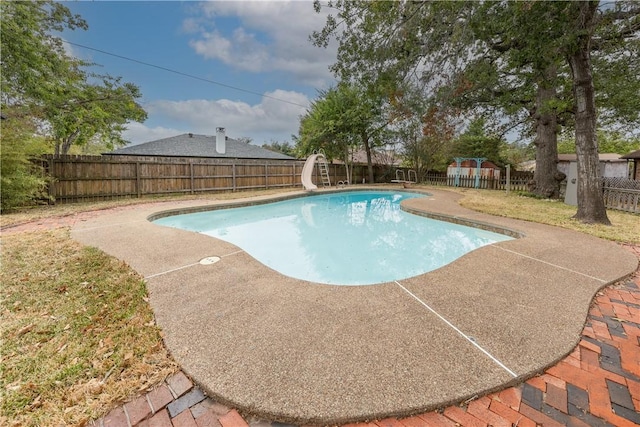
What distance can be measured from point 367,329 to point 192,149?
1657 centimetres

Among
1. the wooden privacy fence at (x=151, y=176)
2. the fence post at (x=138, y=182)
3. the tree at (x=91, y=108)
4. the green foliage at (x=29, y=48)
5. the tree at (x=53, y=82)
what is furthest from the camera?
the fence post at (x=138, y=182)

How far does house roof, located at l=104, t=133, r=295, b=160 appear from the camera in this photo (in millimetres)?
14531

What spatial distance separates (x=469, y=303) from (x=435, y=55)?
4.77 meters

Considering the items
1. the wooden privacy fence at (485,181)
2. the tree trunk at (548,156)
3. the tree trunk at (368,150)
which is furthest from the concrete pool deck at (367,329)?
the tree trunk at (368,150)

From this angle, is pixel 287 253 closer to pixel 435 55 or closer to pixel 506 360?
pixel 506 360

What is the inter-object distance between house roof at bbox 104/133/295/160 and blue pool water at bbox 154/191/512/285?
8262 mm

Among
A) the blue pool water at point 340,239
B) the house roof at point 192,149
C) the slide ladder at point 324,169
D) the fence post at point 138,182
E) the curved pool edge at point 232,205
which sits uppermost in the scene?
the house roof at point 192,149

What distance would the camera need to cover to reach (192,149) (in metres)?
15.9

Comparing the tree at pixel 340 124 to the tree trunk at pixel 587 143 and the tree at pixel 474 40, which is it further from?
the tree trunk at pixel 587 143

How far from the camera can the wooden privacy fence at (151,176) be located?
28.3ft

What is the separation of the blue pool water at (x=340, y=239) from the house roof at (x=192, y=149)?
27.1ft

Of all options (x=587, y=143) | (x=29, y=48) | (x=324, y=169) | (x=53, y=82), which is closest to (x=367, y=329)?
(x=587, y=143)

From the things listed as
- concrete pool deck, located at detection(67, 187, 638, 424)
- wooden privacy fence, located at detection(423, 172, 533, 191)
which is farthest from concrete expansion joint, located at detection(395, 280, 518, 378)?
wooden privacy fence, located at detection(423, 172, 533, 191)

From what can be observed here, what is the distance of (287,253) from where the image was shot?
5.15 meters
